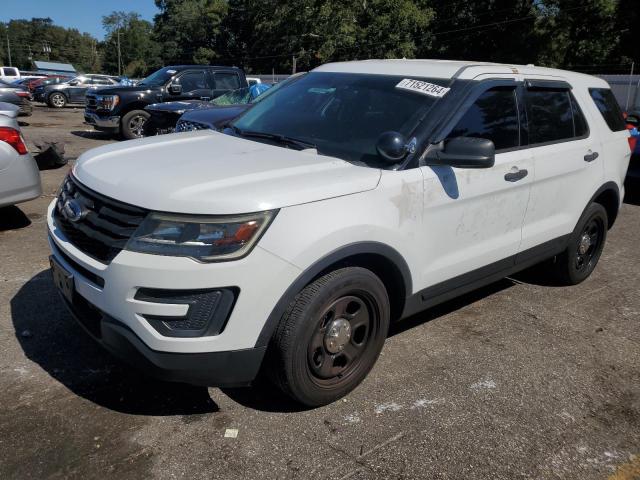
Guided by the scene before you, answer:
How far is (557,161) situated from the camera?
405 centimetres

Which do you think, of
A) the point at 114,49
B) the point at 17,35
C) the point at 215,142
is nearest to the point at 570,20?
the point at 215,142

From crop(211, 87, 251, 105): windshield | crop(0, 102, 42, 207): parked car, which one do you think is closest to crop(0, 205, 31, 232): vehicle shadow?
crop(0, 102, 42, 207): parked car

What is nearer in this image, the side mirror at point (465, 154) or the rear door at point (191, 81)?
the side mirror at point (465, 154)

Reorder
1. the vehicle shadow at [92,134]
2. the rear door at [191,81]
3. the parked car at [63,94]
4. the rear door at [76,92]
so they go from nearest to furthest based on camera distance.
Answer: the rear door at [191,81] < the vehicle shadow at [92,134] < the parked car at [63,94] < the rear door at [76,92]

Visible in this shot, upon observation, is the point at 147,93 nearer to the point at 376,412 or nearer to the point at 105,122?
the point at 105,122

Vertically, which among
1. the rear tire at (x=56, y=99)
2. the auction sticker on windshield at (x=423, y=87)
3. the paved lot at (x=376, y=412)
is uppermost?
the auction sticker on windshield at (x=423, y=87)

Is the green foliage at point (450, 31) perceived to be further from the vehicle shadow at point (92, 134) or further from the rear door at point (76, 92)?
the vehicle shadow at point (92, 134)

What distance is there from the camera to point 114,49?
352ft

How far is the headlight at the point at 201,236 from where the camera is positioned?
94.3 inches

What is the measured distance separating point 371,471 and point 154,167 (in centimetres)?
182

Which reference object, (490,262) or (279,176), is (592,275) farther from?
(279,176)

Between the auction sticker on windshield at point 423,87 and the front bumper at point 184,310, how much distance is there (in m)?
1.53

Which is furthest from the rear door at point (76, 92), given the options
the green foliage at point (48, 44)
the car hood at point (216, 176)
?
the green foliage at point (48, 44)

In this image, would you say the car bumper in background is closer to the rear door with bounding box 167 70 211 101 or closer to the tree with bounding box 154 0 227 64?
the rear door with bounding box 167 70 211 101
